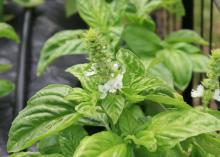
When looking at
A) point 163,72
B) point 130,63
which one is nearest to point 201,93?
point 130,63

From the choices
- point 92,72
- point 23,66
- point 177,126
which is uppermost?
point 92,72

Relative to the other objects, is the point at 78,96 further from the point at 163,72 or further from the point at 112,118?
the point at 163,72

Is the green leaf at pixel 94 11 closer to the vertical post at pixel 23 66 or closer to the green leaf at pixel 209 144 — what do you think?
the vertical post at pixel 23 66

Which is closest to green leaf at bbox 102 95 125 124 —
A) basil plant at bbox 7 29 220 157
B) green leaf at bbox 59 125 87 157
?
basil plant at bbox 7 29 220 157

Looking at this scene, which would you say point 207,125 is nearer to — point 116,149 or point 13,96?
point 116,149

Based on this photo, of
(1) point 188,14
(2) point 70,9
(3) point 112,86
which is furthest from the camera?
(2) point 70,9

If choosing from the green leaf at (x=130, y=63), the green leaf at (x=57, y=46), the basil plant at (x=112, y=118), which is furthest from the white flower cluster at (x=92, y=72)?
the green leaf at (x=57, y=46)
